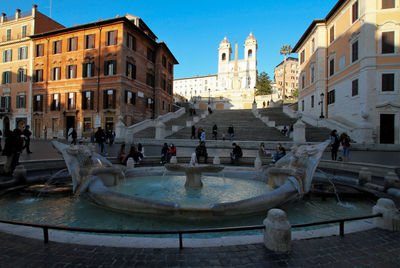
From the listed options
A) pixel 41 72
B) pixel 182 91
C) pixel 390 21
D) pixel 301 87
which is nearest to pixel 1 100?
pixel 41 72

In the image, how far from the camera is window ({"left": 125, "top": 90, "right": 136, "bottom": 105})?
29.9 m

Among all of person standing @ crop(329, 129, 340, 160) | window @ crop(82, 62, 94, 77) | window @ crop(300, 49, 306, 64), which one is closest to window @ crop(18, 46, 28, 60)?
window @ crop(82, 62, 94, 77)

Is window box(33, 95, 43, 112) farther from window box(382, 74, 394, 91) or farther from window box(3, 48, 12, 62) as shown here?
window box(382, 74, 394, 91)

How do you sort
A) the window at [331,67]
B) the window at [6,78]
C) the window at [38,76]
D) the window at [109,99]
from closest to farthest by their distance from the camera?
1. the window at [331,67]
2. the window at [109,99]
3. the window at [38,76]
4. the window at [6,78]

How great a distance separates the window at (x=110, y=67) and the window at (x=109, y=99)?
7.95 ft

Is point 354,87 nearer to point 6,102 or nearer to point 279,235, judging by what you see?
point 279,235

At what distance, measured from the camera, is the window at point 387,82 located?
20.5m

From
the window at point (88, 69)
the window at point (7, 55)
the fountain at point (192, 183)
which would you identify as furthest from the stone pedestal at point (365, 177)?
the window at point (7, 55)

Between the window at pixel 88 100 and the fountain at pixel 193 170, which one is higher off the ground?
the window at pixel 88 100

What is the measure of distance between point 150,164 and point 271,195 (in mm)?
7407

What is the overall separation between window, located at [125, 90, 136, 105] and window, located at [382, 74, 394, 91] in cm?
2833

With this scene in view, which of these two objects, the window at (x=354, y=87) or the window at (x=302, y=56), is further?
the window at (x=302, y=56)

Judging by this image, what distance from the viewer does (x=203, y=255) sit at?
2684 millimetres

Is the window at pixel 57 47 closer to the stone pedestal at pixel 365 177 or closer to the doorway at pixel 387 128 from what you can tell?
the stone pedestal at pixel 365 177
